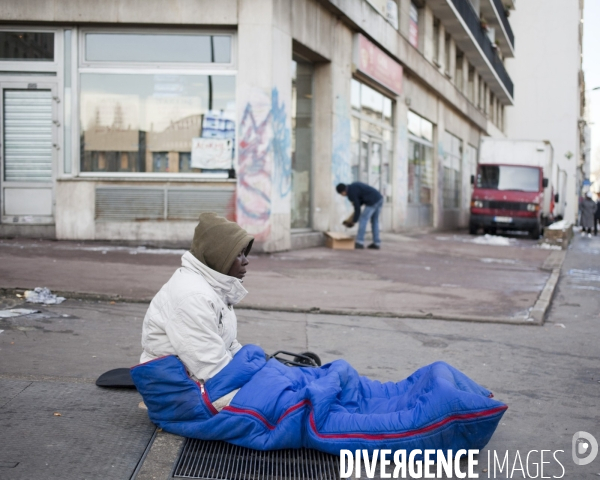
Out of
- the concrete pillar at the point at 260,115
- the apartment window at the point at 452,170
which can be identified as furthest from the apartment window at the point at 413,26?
the concrete pillar at the point at 260,115

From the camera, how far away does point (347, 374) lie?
3.77 m

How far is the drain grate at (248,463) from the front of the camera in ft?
10.6

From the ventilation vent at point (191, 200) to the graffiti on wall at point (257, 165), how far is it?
0.88ft

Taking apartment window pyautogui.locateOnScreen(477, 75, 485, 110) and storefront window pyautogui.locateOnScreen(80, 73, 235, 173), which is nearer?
storefront window pyautogui.locateOnScreen(80, 73, 235, 173)

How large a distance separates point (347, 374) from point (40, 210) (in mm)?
10903

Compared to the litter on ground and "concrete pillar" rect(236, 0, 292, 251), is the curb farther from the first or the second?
"concrete pillar" rect(236, 0, 292, 251)

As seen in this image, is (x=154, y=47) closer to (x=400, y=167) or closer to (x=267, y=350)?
(x=267, y=350)

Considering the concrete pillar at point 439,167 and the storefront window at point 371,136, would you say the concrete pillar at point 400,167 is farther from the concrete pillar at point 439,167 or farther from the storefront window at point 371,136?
the concrete pillar at point 439,167

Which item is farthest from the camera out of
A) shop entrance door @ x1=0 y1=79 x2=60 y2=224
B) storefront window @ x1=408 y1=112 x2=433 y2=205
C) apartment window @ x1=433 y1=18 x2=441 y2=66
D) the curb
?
apartment window @ x1=433 y1=18 x2=441 y2=66

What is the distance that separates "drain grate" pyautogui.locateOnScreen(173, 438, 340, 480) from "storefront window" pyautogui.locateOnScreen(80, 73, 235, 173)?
33.1 feet

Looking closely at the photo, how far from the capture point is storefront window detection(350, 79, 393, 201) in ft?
60.0

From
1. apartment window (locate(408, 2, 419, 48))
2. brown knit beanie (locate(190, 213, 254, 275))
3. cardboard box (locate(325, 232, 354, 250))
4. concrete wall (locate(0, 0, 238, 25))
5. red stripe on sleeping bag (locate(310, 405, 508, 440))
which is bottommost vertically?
red stripe on sleeping bag (locate(310, 405, 508, 440))

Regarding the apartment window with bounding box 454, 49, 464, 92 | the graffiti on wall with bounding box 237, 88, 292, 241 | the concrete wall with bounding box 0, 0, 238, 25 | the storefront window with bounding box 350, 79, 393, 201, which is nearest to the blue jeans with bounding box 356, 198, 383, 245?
the storefront window with bounding box 350, 79, 393, 201

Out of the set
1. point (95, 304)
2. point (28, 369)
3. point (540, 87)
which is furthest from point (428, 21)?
point (540, 87)
